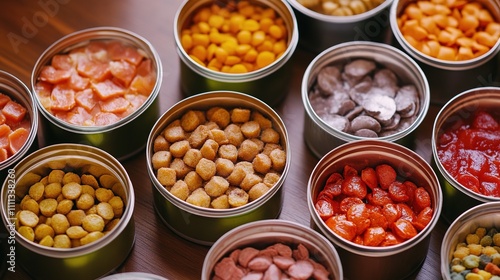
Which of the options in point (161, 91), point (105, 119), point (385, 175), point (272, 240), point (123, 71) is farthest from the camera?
point (161, 91)

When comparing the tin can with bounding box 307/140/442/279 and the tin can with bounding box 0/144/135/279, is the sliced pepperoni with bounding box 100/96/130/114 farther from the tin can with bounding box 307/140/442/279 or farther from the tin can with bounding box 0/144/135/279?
the tin can with bounding box 307/140/442/279

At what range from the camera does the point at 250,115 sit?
2283 millimetres

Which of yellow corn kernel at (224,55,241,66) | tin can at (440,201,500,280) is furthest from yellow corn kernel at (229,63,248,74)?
tin can at (440,201,500,280)

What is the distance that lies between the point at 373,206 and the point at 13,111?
3.49 ft

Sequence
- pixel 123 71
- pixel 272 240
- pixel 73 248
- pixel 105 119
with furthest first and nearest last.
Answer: pixel 123 71 → pixel 105 119 → pixel 272 240 → pixel 73 248

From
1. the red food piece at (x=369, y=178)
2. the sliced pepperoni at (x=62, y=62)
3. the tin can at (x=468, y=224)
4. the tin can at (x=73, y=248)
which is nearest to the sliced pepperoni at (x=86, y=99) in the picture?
the sliced pepperoni at (x=62, y=62)

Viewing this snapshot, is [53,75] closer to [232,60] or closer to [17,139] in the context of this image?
[17,139]

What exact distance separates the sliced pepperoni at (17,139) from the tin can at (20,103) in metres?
0.02

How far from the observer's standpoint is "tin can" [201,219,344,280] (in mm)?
1959

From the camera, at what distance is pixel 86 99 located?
231cm

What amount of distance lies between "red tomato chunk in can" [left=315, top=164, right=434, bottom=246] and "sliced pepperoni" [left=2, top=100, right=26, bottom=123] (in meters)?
0.89

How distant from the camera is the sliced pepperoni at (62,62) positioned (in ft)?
Result: 7.76

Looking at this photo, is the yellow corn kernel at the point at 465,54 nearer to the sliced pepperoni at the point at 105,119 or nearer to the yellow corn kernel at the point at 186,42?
the yellow corn kernel at the point at 186,42

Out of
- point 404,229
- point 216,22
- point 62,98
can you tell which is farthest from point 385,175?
point 62,98
